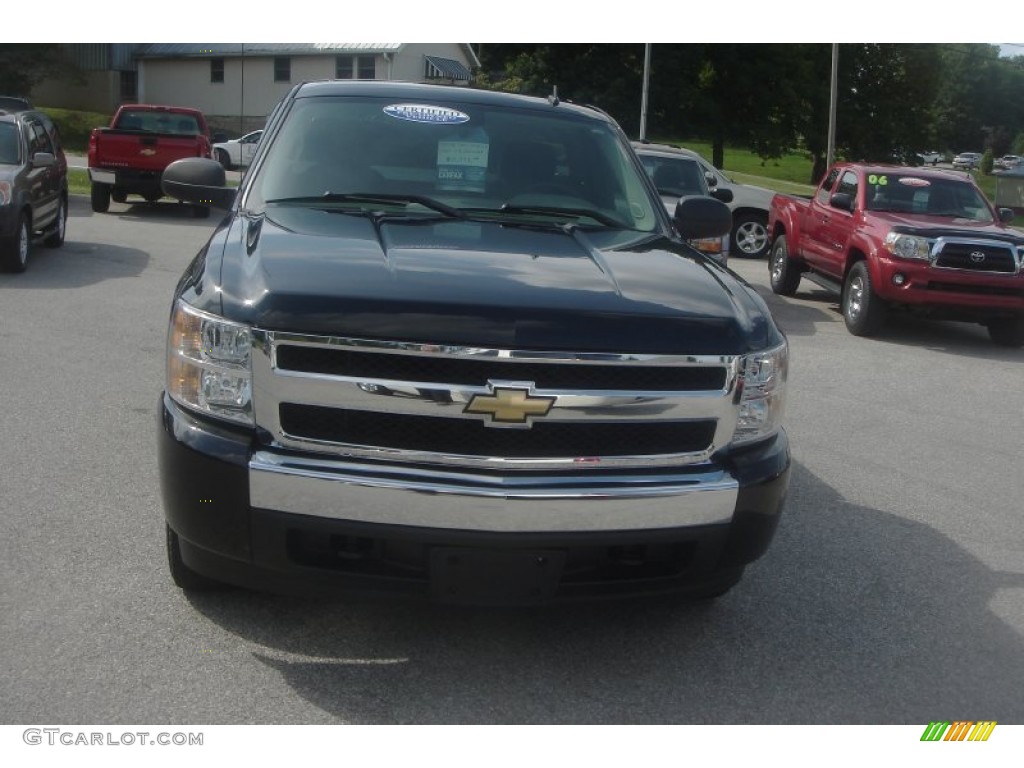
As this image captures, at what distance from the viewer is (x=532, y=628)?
4270mm

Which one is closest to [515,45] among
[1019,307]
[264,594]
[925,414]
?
[1019,307]

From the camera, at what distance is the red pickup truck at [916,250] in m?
11.9

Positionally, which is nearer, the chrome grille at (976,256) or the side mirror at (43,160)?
the chrome grille at (976,256)

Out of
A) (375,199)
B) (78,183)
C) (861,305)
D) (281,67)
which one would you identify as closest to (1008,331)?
(861,305)

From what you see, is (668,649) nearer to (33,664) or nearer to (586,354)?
(586,354)

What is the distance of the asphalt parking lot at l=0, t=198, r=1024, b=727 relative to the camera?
3.70 m

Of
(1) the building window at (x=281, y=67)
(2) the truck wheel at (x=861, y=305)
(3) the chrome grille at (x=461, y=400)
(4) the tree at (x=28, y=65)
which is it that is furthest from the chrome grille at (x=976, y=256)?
(1) the building window at (x=281, y=67)

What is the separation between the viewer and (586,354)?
3.58 metres

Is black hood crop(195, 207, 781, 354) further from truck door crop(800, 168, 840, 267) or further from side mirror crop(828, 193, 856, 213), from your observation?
truck door crop(800, 168, 840, 267)

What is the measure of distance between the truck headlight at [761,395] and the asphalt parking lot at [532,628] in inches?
27.7

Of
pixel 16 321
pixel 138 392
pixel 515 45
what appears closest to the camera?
pixel 138 392

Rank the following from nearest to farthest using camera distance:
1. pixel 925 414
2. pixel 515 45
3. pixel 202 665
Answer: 1. pixel 202 665
2. pixel 925 414
3. pixel 515 45

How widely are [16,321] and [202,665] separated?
722 centimetres

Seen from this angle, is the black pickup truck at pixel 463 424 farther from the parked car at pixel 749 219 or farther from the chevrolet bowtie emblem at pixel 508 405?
→ the parked car at pixel 749 219
